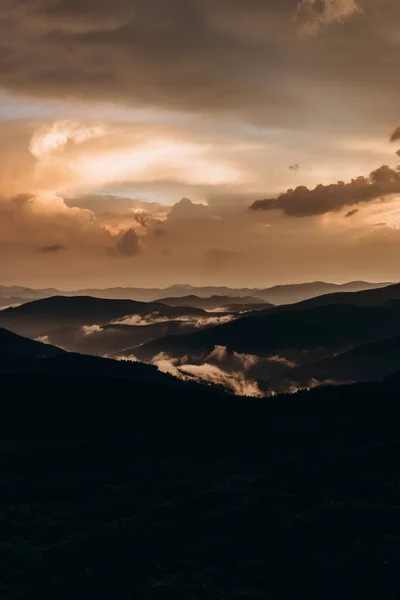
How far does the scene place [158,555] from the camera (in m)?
120

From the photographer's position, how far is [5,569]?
114438 mm

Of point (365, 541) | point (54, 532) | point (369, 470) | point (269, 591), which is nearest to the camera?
point (269, 591)

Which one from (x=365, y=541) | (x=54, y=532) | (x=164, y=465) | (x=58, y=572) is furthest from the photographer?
(x=164, y=465)

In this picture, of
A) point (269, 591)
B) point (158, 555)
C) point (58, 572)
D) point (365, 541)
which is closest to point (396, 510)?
point (365, 541)

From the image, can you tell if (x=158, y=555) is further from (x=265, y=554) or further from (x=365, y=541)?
(x=365, y=541)

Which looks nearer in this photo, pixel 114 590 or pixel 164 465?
pixel 114 590

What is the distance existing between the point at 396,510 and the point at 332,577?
34579 millimetres

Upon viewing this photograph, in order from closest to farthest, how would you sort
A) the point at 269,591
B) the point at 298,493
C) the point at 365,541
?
the point at 269,591 → the point at 365,541 → the point at 298,493

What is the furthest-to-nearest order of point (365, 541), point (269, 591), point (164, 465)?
point (164, 465) → point (365, 541) → point (269, 591)

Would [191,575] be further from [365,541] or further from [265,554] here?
[365,541]

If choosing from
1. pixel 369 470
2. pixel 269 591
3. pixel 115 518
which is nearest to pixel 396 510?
pixel 369 470

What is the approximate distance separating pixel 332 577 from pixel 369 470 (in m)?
61.9

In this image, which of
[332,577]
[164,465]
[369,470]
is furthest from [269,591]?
[164,465]

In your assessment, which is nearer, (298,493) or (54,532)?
(54,532)
